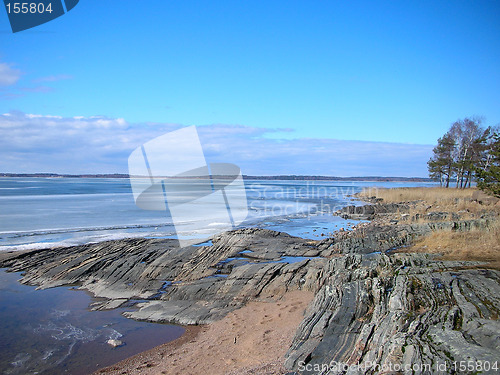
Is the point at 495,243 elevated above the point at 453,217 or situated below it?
above

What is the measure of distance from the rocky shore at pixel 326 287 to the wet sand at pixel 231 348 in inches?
20.4

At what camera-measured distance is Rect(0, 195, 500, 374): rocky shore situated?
4.74 m

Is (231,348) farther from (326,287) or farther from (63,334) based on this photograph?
(63,334)

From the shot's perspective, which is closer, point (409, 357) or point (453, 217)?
point (409, 357)

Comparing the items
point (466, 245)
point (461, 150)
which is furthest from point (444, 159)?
point (466, 245)

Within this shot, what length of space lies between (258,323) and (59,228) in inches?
676

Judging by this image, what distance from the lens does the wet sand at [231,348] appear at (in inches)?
240

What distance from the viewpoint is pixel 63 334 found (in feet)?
25.6

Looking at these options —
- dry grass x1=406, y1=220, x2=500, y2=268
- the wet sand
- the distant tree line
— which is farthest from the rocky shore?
the distant tree line

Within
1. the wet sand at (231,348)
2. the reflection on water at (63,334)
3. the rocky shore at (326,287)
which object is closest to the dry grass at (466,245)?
the rocky shore at (326,287)

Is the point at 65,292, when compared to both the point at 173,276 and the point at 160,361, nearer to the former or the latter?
the point at 173,276

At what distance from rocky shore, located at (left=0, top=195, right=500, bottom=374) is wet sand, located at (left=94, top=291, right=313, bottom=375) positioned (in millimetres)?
518

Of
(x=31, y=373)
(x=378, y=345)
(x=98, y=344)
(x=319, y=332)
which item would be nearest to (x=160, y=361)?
(x=98, y=344)

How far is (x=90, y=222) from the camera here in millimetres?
23297
